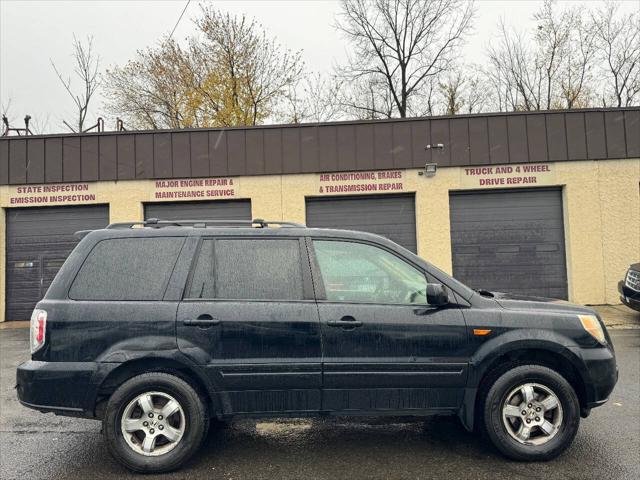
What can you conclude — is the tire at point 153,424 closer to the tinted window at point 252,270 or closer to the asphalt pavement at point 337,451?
the asphalt pavement at point 337,451

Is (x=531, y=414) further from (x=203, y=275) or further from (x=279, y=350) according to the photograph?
(x=203, y=275)

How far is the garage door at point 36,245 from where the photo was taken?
1271 cm

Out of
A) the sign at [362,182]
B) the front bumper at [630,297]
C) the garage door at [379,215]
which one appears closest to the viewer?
the front bumper at [630,297]

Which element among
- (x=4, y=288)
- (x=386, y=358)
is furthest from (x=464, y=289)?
(x=4, y=288)

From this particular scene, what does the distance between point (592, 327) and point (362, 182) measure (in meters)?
8.96

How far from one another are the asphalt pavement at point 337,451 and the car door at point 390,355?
0.45m

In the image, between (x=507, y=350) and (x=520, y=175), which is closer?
(x=507, y=350)

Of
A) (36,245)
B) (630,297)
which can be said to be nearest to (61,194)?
(36,245)

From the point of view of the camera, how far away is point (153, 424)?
3584 millimetres

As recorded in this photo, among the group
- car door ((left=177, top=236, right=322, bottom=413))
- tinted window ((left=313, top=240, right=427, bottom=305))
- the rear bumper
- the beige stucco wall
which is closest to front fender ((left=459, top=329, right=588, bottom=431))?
tinted window ((left=313, top=240, right=427, bottom=305))

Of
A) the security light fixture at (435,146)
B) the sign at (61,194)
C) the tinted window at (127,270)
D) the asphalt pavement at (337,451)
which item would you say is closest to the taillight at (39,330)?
the tinted window at (127,270)

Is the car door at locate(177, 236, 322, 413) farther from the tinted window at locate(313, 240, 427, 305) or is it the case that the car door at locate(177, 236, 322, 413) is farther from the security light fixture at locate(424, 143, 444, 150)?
the security light fixture at locate(424, 143, 444, 150)

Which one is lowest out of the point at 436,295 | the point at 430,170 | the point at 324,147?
the point at 436,295

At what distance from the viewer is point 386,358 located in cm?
366
